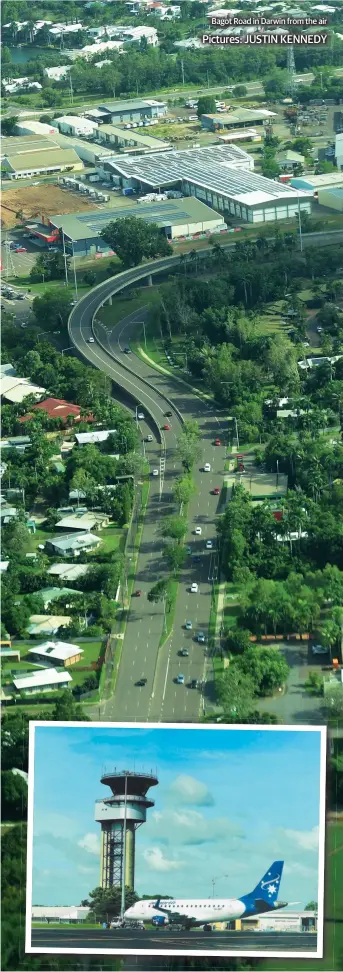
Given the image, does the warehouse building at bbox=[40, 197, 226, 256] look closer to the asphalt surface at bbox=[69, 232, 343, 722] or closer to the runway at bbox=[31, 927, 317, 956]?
the asphalt surface at bbox=[69, 232, 343, 722]

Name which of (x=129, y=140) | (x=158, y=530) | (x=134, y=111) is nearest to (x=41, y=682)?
(x=158, y=530)

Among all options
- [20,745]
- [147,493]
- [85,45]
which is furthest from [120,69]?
[20,745]

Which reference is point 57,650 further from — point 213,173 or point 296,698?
point 213,173

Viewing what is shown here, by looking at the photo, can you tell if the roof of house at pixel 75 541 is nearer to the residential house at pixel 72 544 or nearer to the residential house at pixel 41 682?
the residential house at pixel 72 544

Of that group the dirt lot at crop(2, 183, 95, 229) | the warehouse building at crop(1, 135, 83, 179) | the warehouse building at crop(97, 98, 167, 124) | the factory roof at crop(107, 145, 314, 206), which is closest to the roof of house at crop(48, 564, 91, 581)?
the factory roof at crop(107, 145, 314, 206)

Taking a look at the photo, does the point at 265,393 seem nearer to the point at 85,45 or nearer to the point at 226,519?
the point at 226,519
